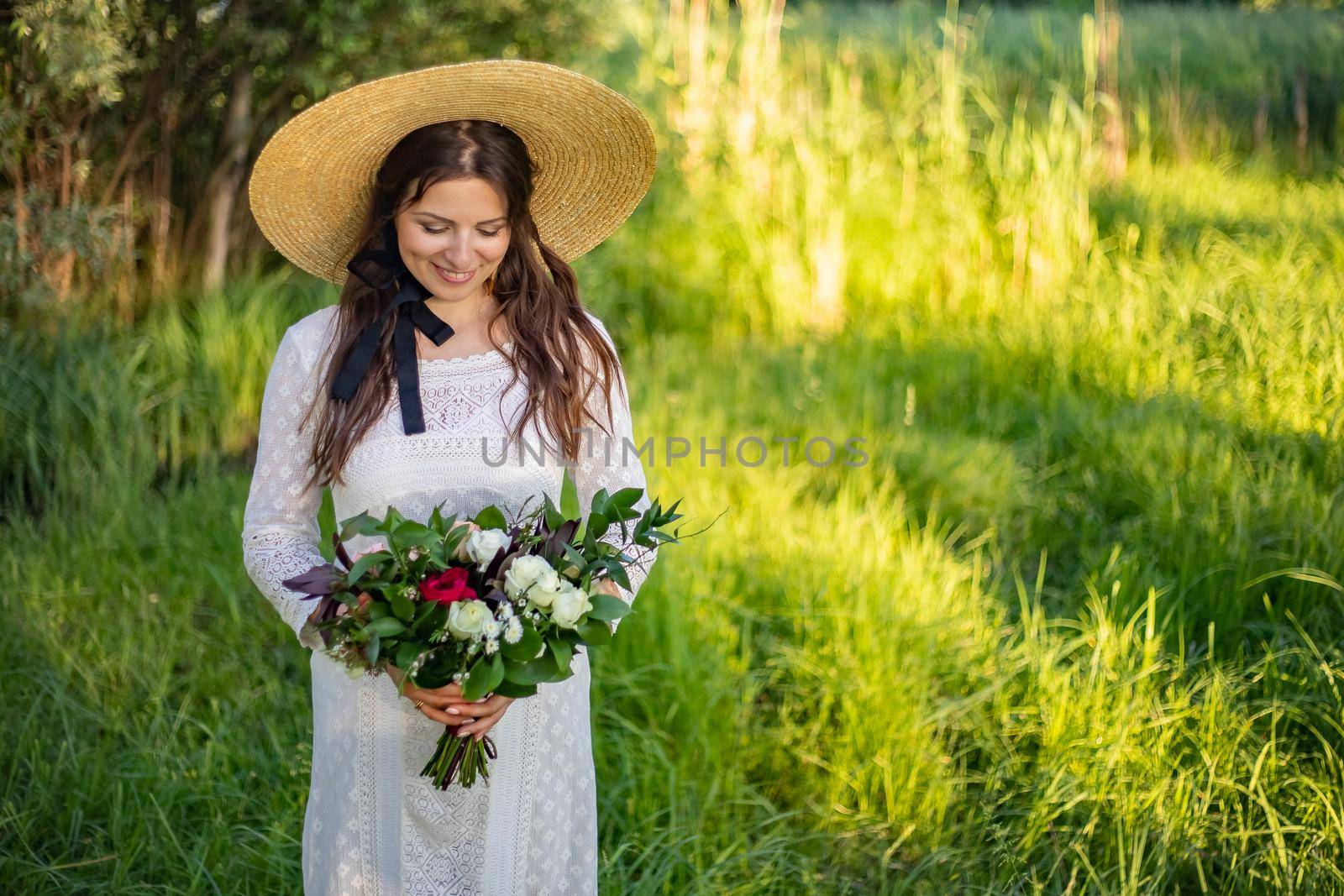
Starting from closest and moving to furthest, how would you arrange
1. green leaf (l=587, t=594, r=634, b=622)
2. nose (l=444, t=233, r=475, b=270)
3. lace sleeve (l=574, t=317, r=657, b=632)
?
green leaf (l=587, t=594, r=634, b=622) < nose (l=444, t=233, r=475, b=270) < lace sleeve (l=574, t=317, r=657, b=632)

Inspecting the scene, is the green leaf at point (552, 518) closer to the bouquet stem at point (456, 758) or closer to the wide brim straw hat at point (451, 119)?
the bouquet stem at point (456, 758)

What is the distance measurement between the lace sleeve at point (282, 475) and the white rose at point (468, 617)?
43cm

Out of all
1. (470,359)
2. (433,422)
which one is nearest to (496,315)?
(470,359)

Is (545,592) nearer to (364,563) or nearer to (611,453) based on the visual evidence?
(364,563)

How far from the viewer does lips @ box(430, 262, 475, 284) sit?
194 cm

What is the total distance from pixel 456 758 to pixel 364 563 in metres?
0.42

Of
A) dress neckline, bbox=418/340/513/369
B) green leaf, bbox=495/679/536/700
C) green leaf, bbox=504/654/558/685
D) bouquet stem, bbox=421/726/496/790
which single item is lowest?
bouquet stem, bbox=421/726/496/790

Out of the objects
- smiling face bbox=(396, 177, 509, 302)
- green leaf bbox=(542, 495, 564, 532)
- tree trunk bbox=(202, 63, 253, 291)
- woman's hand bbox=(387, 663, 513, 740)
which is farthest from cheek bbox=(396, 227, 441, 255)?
tree trunk bbox=(202, 63, 253, 291)

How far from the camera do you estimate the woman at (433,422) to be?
1.94 meters

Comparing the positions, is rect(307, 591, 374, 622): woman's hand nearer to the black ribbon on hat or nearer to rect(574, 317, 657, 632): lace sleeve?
the black ribbon on hat

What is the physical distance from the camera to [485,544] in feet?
5.43

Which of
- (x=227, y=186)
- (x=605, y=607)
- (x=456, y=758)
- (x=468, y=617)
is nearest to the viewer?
(x=468, y=617)

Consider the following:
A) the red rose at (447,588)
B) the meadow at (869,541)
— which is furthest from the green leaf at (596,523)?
the meadow at (869,541)

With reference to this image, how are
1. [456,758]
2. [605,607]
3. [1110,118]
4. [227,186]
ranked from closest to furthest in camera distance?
[605,607]
[456,758]
[227,186]
[1110,118]
